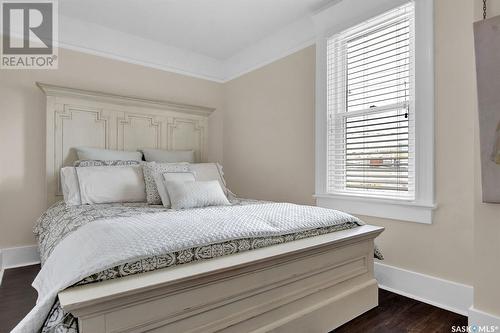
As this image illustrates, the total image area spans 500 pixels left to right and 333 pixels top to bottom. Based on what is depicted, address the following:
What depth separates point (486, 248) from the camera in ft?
5.23

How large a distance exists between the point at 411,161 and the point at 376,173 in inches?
11.8

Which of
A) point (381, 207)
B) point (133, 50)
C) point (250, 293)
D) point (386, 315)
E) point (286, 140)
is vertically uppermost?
point (133, 50)

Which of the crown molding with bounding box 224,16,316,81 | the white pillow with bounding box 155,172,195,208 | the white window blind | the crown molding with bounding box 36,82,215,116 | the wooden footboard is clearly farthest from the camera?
the crown molding with bounding box 224,16,316,81

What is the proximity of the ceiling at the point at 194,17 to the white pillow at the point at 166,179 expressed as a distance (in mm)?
1563

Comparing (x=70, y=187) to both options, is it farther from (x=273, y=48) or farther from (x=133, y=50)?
(x=273, y=48)

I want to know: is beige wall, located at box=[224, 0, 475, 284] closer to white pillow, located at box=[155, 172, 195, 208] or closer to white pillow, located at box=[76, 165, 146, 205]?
white pillow, located at box=[155, 172, 195, 208]

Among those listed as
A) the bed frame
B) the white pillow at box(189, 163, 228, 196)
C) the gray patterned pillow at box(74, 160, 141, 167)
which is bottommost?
the bed frame

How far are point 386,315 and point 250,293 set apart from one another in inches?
42.2

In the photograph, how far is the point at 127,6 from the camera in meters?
2.81

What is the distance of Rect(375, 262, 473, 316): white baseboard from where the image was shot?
1947 millimetres

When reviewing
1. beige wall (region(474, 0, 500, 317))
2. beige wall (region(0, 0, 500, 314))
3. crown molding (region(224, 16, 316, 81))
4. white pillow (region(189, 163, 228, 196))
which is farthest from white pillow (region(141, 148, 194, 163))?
beige wall (region(474, 0, 500, 317))

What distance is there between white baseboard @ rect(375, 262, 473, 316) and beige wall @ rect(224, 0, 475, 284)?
5cm

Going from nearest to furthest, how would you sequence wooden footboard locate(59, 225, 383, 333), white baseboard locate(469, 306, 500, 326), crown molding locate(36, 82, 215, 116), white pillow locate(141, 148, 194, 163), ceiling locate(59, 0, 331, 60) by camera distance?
wooden footboard locate(59, 225, 383, 333) → white baseboard locate(469, 306, 500, 326) → ceiling locate(59, 0, 331, 60) → crown molding locate(36, 82, 215, 116) → white pillow locate(141, 148, 194, 163)

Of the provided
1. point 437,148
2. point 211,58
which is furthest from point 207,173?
point 437,148
